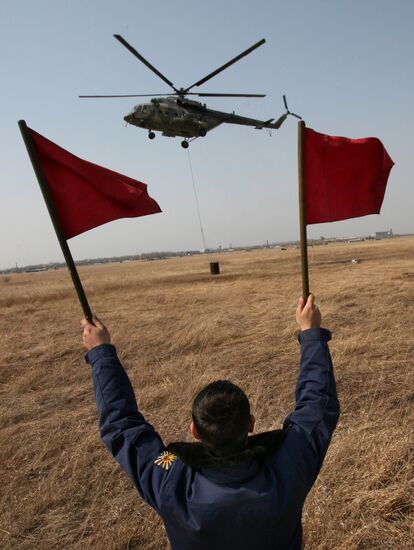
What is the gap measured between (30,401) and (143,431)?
669 centimetres

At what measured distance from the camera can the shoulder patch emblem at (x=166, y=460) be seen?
1649 millimetres

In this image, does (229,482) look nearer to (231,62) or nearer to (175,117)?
(231,62)

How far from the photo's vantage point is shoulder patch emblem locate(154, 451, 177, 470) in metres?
1.65

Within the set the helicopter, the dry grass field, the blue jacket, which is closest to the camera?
the blue jacket

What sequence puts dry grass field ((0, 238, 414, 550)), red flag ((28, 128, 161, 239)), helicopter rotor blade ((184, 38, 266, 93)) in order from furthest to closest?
helicopter rotor blade ((184, 38, 266, 93)) → dry grass field ((0, 238, 414, 550)) → red flag ((28, 128, 161, 239))

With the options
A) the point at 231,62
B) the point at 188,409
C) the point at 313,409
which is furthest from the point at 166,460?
the point at 231,62

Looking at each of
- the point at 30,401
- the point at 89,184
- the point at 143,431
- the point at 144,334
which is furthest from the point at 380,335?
the point at 143,431

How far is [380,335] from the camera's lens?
30.9 ft

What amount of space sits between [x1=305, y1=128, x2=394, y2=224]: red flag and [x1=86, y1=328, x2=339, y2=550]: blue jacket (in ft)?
6.78

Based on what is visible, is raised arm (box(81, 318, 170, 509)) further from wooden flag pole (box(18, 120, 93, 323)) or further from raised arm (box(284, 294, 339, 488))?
wooden flag pole (box(18, 120, 93, 323))

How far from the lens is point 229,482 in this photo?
1.52 metres

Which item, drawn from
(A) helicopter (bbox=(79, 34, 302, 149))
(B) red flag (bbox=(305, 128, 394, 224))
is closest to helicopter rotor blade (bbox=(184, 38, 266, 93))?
(A) helicopter (bbox=(79, 34, 302, 149))

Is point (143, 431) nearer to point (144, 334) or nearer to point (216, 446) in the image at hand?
point (216, 446)

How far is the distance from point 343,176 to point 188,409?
4242 millimetres
